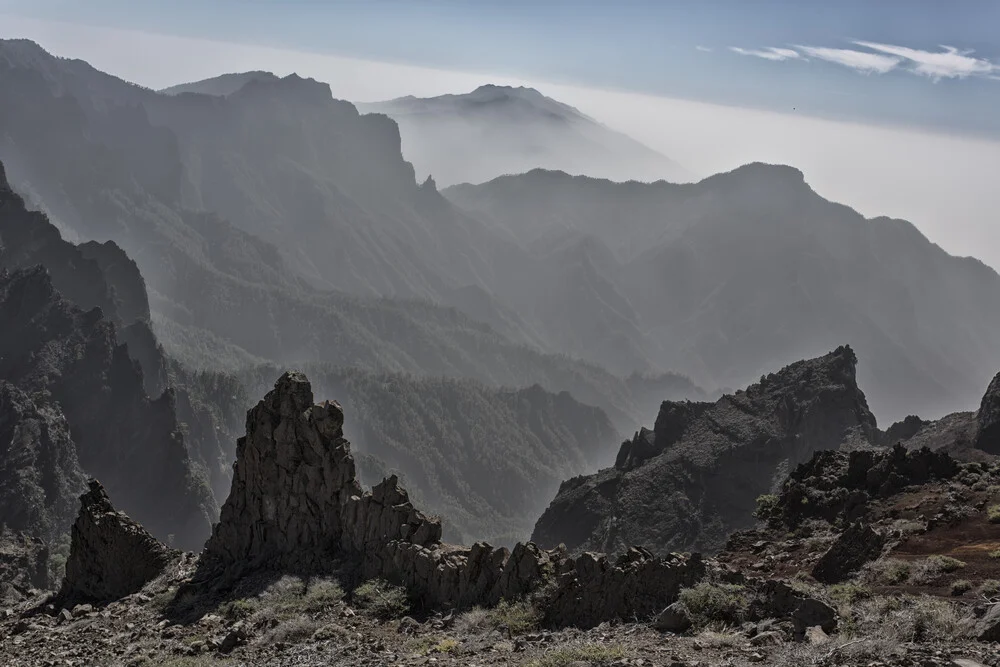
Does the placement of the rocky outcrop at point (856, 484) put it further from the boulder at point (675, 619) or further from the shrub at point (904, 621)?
the boulder at point (675, 619)

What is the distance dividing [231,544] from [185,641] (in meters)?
7.04

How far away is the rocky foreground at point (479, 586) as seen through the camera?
22891 millimetres

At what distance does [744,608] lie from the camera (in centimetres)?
2444

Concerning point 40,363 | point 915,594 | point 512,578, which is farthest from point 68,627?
point 40,363

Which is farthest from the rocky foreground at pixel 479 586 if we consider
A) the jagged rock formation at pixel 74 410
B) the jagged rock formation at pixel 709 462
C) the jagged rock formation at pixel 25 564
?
the jagged rock formation at pixel 74 410

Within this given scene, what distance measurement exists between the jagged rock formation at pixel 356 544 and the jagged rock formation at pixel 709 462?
3130 centimetres

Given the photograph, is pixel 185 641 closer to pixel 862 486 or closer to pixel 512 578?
pixel 512 578

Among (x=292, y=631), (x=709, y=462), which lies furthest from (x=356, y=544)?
(x=709, y=462)

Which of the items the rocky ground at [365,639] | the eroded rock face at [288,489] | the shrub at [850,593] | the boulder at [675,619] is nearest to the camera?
the rocky ground at [365,639]

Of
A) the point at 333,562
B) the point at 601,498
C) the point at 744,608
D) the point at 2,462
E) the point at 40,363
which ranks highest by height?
the point at 40,363

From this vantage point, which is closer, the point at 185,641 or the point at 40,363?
the point at 185,641

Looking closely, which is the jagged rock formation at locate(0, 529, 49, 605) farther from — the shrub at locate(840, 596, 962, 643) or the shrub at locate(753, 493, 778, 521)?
the shrub at locate(840, 596, 962, 643)

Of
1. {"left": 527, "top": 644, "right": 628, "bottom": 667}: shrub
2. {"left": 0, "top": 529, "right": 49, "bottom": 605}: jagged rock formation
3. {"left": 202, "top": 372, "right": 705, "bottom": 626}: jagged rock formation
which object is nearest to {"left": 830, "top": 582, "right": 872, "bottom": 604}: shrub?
{"left": 202, "top": 372, "right": 705, "bottom": 626}: jagged rock formation

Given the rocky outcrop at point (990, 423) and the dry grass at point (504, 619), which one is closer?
the dry grass at point (504, 619)
